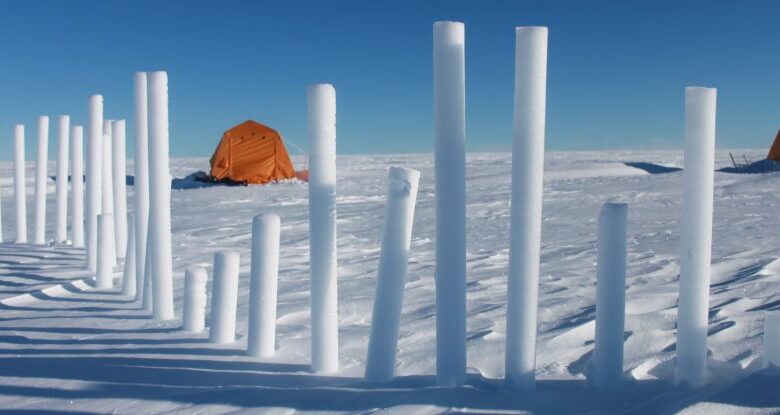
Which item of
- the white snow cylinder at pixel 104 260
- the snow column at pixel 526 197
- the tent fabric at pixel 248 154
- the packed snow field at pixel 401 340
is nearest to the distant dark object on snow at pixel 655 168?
the tent fabric at pixel 248 154

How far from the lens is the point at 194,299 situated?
338 centimetres

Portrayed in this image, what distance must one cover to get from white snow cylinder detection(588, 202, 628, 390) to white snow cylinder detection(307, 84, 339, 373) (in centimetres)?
95

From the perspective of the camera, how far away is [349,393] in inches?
96.4

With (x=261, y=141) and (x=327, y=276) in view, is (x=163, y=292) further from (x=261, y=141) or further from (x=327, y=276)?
(x=261, y=141)

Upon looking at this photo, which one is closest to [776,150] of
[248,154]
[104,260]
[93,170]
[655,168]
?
[655,168]

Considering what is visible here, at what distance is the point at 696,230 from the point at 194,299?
2.19 m

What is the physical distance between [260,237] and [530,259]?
3.65 feet

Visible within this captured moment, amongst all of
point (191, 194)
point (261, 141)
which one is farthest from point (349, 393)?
point (261, 141)

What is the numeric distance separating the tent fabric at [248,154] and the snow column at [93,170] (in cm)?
959

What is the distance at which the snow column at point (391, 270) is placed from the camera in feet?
8.11

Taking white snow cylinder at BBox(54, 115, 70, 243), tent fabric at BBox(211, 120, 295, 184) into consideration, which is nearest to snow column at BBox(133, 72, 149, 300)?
white snow cylinder at BBox(54, 115, 70, 243)

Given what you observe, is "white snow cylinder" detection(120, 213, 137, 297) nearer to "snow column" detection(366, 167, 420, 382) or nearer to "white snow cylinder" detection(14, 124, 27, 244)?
"snow column" detection(366, 167, 420, 382)

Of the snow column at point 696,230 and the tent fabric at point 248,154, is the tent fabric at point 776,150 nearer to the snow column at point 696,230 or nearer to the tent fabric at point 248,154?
the tent fabric at point 248,154

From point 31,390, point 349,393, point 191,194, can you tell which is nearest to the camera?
point 349,393
